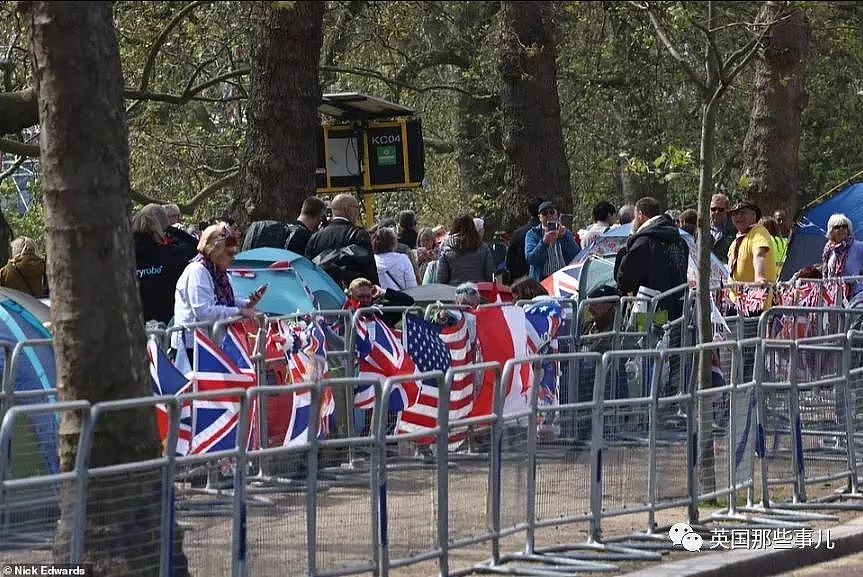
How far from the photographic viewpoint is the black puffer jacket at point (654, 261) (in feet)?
47.6

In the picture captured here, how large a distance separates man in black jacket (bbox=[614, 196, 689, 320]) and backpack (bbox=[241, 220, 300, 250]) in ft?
8.84

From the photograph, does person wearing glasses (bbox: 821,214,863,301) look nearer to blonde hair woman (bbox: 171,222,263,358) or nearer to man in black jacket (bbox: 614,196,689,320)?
man in black jacket (bbox: 614,196,689,320)

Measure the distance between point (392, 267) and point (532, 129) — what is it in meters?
6.66

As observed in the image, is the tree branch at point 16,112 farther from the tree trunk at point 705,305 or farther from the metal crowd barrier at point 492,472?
the tree trunk at point 705,305

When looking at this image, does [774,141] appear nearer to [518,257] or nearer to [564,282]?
[518,257]

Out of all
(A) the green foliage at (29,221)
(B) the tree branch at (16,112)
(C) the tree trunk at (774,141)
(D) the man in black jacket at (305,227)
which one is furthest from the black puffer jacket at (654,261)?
(A) the green foliage at (29,221)

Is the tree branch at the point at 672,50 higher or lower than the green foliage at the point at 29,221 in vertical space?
higher

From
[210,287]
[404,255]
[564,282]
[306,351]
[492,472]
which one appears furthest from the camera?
[564,282]

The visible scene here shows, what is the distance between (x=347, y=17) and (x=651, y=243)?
9.58 meters

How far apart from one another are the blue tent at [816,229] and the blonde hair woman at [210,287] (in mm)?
11517

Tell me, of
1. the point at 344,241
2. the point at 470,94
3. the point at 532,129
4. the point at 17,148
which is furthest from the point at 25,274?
the point at 470,94

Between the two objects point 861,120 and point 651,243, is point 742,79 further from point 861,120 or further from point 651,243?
point 651,243

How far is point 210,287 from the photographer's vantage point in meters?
11.5

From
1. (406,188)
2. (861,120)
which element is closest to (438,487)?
(406,188)
